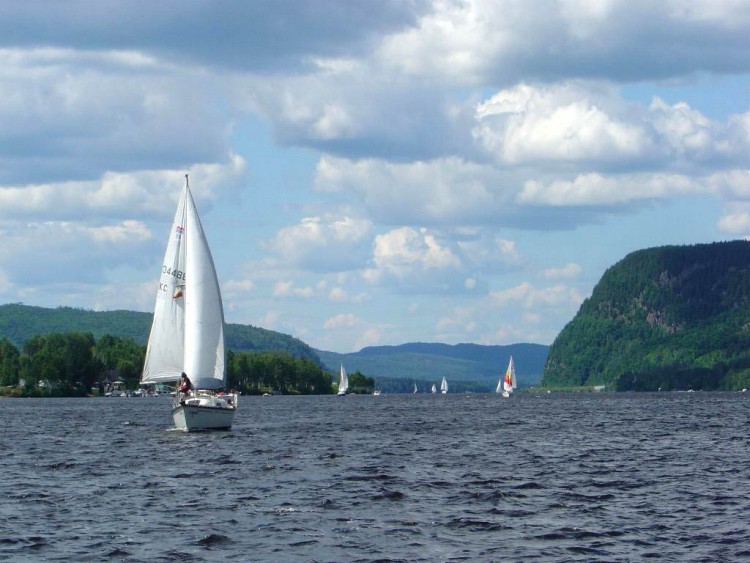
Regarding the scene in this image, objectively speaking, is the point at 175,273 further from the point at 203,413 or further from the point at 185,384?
the point at 203,413

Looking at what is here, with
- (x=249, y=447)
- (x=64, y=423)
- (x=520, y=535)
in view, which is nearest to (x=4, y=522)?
(x=520, y=535)

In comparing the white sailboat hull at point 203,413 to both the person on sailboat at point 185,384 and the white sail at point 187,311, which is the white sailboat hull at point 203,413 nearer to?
the person on sailboat at point 185,384

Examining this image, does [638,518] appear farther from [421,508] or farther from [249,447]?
[249,447]

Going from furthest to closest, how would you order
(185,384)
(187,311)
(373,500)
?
(187,311) < (185,384) < (373,500)

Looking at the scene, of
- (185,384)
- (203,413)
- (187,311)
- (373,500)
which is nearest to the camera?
(373,500)

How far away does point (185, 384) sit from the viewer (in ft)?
277

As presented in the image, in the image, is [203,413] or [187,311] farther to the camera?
[203,413]

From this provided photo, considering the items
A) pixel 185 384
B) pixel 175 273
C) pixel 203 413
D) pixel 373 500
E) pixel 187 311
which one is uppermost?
A: pixel 175 273

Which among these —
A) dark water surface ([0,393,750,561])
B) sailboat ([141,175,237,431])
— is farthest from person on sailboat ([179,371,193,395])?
dark water surface ([0,393,750,561])

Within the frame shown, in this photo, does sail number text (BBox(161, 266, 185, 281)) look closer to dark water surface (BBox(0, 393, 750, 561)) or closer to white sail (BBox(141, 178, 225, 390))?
white sail (BBox(141, 178, 225, 390))

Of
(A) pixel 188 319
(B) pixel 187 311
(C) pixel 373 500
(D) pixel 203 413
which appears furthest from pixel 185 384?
(C) pixel 373 500

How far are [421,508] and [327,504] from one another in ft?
12.7

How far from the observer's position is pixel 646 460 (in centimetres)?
6738

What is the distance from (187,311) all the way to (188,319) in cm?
58
